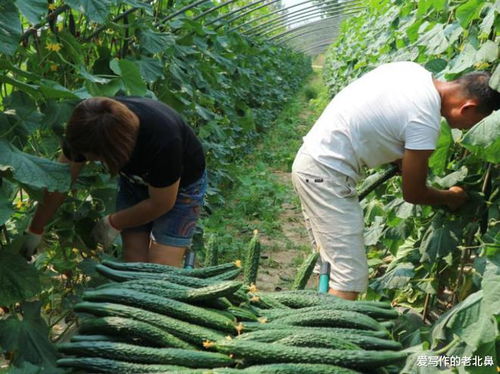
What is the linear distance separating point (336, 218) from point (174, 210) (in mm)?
855

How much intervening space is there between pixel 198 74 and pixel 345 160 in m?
3.25

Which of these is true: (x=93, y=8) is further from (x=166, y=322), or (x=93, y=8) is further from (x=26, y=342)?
(x=166, y=322)

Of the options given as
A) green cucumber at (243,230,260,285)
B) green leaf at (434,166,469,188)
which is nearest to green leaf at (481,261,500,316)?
green cucumber at (243,230,260,285)

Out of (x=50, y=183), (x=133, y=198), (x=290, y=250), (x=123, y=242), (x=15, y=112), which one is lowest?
(x=290, y=250)

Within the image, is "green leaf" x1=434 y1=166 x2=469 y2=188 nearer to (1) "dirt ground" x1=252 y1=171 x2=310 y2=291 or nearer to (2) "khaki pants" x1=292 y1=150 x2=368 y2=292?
(2) "khaki pants" x1=292 y1=150 x2=368 y2=292

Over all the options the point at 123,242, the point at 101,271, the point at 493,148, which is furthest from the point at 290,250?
the point at 101,271

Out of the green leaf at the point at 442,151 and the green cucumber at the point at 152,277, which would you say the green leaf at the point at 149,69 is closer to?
the green leaf at the point at 442,151

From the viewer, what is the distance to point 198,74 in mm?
6242

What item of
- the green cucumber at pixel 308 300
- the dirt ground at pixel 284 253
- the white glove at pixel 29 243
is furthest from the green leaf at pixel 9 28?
the dirt ground at pixel 284 253

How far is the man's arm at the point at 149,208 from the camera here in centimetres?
314

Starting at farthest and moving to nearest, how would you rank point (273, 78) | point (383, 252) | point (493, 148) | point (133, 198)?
1. point (273, 78)
2. point (383, 252)
3. point (133, 198)
4. point (493, 148)

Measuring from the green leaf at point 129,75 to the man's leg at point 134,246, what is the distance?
30.0 inches

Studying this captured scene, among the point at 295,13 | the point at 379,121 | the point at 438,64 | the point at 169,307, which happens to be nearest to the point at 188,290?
the point at 169,307

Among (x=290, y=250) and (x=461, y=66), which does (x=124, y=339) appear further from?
(x=290, y=250)
